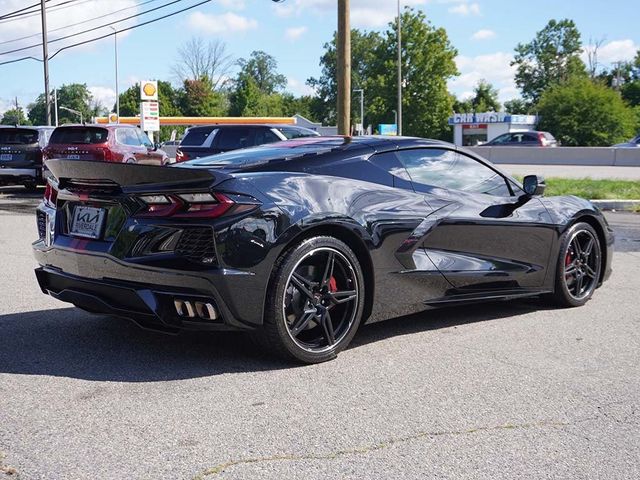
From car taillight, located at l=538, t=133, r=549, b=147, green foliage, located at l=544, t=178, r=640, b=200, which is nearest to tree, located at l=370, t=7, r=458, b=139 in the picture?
car taillight, located at l=538, t=133, r=549, b=147

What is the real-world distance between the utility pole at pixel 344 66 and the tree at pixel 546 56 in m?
102

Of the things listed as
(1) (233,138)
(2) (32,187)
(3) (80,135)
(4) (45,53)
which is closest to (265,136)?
(1) (233,138)

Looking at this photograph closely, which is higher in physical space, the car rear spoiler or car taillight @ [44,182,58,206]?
the car rear spoiler

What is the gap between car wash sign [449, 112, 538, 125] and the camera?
67.4m

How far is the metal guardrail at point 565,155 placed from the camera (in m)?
35.0

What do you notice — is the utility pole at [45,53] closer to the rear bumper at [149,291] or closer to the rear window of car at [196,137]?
the rear window of car at [196,137]

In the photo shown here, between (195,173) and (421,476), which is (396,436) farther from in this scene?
(195,173)

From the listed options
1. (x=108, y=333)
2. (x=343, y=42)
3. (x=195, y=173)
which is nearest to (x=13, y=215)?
(x=343, y=42)

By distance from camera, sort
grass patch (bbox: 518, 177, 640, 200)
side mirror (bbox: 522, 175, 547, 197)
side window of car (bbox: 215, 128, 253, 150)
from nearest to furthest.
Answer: side mirror (bbox: 522, 175, 547, 197) → grass patch (bbox: 518, 177, 640, 200) → side window of car (bbox: 215, 128, 253, 150)

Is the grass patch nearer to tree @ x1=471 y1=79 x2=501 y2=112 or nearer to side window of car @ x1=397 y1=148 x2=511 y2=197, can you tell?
side window of car @ x1=397 y1=148 x2=511 y2=197

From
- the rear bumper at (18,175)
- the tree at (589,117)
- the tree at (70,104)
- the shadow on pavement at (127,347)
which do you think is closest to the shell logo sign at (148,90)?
the rear bumper at (18,175)

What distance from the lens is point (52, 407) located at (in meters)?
3.79

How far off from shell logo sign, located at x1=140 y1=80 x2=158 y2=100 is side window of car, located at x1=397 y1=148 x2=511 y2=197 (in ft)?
86.1

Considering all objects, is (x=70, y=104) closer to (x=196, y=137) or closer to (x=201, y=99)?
(x=201, y=99)
